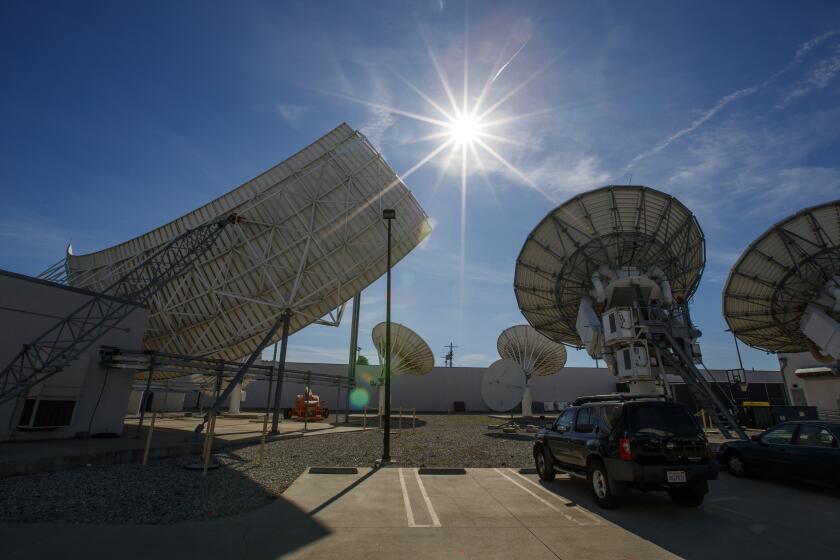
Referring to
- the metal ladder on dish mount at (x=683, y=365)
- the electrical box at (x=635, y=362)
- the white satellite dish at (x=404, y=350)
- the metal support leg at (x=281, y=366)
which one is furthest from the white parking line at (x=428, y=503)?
the white satellite dish at (x=404, y=350)

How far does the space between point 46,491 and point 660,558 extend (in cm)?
1026

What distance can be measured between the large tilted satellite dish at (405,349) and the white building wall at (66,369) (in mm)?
19235

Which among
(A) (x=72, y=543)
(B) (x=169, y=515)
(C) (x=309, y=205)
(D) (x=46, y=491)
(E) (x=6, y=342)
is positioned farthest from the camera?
(C) (x=309, y=205)

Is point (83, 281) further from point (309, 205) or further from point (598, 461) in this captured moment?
point (598, 461)

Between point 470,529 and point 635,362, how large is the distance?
611 inches

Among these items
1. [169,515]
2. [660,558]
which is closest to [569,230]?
[660,558]

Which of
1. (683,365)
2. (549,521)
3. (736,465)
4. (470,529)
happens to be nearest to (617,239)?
(683,365)

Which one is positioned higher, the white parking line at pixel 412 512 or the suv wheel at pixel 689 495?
the suv wheel at pixel 689 495

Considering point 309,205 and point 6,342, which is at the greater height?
point 309,205

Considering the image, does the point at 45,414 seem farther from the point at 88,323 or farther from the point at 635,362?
the point at 635,362

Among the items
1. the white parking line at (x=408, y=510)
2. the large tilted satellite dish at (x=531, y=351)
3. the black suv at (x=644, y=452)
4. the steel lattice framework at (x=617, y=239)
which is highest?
the steel lattice framework at (x=617, y=239)

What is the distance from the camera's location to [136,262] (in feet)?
66.9

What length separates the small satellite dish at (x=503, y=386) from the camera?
29266 millimetres

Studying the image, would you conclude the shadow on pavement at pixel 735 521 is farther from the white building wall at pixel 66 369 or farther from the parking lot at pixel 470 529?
the white building wall at pixel 66 369
